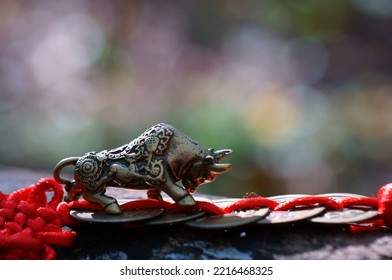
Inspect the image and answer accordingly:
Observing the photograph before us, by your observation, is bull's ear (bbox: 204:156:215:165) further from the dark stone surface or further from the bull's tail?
the bull's tail

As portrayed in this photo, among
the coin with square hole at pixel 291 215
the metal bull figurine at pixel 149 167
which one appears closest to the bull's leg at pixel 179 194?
the metal bull figurine at pixel 149 167

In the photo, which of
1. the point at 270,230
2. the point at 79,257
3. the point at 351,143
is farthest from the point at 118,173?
the point at 351,143

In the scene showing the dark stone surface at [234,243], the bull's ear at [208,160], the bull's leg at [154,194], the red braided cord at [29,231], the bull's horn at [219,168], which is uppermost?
the bull's ear at [208,160]

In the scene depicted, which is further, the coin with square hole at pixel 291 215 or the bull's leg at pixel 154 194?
Result: the bull's leg at pixel 154 194

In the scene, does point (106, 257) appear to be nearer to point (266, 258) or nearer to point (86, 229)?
point (86, 229)

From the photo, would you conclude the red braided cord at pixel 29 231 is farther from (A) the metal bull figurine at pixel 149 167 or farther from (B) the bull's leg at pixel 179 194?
(B) the bull's leg at pixel 179 194

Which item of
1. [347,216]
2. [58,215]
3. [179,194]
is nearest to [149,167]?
[179,194]
